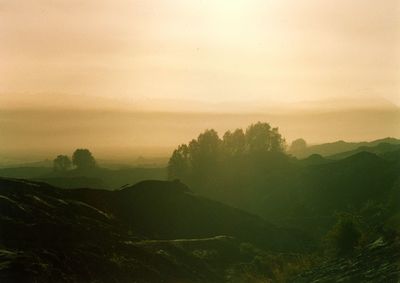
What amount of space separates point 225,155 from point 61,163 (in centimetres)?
1302

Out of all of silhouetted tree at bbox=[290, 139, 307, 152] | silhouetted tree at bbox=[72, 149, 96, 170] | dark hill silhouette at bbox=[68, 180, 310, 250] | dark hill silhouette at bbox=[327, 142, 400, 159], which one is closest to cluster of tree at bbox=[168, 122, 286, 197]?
silhouetted tree at bbox=[290, 139, 307, 152]

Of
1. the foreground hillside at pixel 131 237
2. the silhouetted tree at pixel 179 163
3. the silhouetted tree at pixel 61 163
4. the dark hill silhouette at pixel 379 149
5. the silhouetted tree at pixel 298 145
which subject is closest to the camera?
the foreground hillside at pixel 131 237

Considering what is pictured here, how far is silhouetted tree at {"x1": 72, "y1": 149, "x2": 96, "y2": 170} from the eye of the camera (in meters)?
35.8

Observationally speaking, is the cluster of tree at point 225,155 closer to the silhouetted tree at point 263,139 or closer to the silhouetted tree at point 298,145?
the silhouetted tree at point 263,139

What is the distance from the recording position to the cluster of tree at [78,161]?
36.0 m

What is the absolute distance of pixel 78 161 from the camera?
37438 millimetres

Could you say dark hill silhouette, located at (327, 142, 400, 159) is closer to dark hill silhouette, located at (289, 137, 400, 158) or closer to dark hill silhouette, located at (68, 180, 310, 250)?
dark hill silhouette, located at (289, 137, 400, 158)

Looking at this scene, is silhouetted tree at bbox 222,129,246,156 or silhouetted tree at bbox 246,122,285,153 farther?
silhouetted tree at bbox 222,129,246,156

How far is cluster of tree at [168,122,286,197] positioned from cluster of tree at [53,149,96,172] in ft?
16.3

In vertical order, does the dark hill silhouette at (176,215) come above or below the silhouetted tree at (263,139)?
below

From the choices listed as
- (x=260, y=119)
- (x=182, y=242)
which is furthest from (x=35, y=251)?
(x=260, y=119)

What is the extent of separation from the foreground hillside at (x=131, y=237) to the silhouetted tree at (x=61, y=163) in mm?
1970

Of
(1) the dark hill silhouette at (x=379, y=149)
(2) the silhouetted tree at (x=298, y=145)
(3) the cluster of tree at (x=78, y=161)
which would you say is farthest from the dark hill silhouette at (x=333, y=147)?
(3) the cluster of tree at (x=78, y=161)

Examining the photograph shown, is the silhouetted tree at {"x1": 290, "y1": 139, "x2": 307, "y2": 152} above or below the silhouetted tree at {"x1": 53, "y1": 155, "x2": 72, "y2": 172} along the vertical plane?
above
